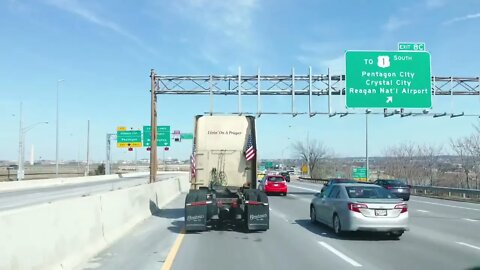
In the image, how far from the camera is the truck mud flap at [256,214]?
15180 mm

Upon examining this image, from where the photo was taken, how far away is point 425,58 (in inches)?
1191

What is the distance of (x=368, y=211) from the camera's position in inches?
529

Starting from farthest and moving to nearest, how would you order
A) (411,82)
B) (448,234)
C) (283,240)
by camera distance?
(411,82), (448,234), (283,240)

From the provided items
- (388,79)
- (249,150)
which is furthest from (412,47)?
(249,150)

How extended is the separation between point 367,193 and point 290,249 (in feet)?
12.4

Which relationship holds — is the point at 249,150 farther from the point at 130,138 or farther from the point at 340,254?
the point at 130,138

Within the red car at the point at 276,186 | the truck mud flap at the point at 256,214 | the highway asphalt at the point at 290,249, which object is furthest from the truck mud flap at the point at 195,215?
the red car at the point at 276,186

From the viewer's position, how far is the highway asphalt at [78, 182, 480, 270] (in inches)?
383

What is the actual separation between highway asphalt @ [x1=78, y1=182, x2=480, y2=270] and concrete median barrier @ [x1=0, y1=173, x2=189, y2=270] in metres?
0.38

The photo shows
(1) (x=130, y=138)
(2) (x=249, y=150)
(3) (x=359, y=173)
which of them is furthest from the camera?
(1) (x=130, y=138)

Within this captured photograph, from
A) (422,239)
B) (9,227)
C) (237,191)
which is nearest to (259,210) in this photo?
(237,191)

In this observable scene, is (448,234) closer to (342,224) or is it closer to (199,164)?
(342,224)

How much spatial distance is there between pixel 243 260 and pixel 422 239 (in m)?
6.00

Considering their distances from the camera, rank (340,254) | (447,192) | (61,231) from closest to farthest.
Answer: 1. (61,231)
2. (340,254)
3. (447,192)
